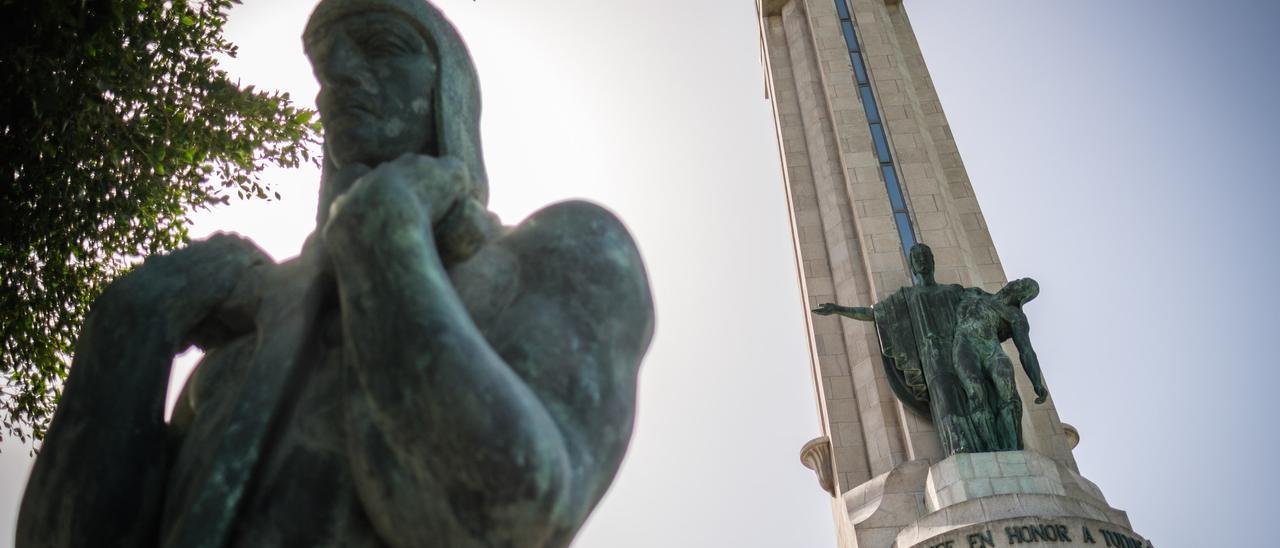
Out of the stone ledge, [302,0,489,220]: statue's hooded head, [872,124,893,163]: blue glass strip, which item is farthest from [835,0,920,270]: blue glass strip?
[302,0,489,220]: statue's hooded head

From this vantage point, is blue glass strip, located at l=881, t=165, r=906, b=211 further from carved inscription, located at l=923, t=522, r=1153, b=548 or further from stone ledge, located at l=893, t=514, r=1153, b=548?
carved inscription, located at l=923, t=522, r=1153, b=548

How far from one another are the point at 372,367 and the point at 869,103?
59.8 feet

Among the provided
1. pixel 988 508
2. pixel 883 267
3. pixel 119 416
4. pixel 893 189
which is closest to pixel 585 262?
pixel 119 416

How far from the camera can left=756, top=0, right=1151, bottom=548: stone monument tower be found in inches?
388

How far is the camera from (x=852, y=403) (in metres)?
14.2

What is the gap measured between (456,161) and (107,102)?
4983 mm

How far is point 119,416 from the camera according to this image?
5.45 ft

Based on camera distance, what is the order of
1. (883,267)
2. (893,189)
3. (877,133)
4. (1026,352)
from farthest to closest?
(877,133), (893,189), (883,267), (1026,352)

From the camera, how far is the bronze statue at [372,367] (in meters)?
1.41

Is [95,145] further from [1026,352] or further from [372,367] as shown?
[1026,352]

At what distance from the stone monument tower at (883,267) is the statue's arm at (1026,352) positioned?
2.63 ft

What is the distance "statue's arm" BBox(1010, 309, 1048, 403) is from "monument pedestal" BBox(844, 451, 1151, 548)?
0.83 metres

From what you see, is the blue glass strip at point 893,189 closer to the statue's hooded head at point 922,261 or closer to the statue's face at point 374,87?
the statue's hooded head at point 922,261

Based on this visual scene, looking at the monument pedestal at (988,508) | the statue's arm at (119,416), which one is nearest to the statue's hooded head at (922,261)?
the monument pedestal at (988,508)
